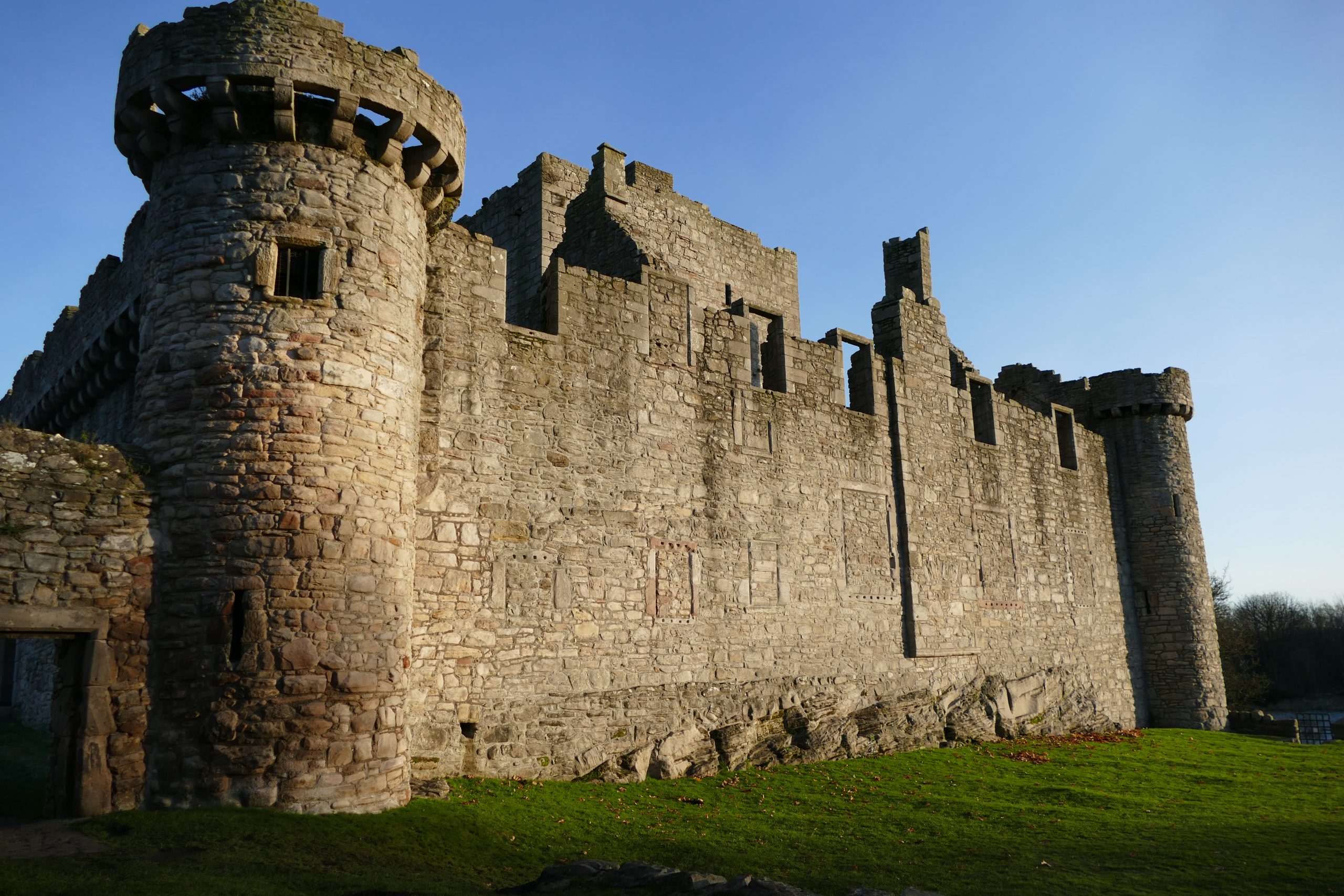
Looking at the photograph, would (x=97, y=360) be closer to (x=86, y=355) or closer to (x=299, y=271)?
(x=86, y=355)

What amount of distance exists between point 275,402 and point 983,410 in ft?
47.8

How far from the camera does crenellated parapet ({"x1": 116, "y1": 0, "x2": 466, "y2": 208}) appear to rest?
8.71m

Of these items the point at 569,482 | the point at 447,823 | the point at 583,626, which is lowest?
the point at 447,823

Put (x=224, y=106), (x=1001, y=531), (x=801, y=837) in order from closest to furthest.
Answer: (x=224, y=106) → (x=801, y=837) → (x=1001, y=531)

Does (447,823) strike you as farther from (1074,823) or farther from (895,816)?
(1074,823)

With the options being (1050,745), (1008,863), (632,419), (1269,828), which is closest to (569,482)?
(632,419)

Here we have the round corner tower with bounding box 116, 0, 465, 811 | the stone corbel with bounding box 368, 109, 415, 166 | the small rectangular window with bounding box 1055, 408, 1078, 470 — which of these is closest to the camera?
the round corner tower with bounding box 116, 0, 465, 811

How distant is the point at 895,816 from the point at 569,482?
5.35 metres

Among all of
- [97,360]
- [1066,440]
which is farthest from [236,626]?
[1066,440]

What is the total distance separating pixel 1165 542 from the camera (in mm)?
22766

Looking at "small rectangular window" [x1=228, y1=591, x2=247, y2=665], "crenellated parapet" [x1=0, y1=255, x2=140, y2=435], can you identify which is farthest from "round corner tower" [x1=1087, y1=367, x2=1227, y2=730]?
"crenellated parapet" [x1=0, y1=255, x2=140, y2=435]

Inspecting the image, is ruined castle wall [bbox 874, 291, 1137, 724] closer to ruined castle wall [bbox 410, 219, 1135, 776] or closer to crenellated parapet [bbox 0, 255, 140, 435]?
ruined castle wall [bbox 410, 219, 1135, 776]

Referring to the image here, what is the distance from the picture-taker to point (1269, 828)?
10633 mm

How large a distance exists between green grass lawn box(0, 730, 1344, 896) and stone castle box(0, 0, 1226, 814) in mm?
676
